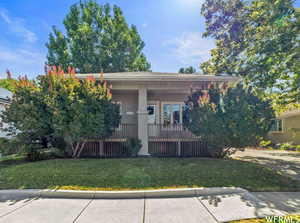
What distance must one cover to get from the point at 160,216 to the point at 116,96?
24.5 feet

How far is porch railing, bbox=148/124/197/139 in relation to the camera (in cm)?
798

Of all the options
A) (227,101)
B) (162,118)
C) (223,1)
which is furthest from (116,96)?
(223,1)

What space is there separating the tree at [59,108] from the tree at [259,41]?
276 inches

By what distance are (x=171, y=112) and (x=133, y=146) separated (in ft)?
11.5

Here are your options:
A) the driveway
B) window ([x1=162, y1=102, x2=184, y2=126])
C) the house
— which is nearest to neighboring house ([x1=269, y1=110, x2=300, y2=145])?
the driveway

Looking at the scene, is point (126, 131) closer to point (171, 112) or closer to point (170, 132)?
point (170, 132)

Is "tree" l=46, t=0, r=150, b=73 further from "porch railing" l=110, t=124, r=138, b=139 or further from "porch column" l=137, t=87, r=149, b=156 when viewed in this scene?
"porch column" l=137, t=87, r=149, b=156

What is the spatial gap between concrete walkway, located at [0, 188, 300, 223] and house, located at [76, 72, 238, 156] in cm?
416

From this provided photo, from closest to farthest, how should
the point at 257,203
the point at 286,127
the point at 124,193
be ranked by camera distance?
the point at 257,203, the point at 124,193, the point at 286,127

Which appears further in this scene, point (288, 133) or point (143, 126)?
point (288, 133)

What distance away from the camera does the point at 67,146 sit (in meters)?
7.34

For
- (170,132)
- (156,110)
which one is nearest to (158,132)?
(170,132)

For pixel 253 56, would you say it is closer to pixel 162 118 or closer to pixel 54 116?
pixel 162 118

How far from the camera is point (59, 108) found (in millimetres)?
6113
